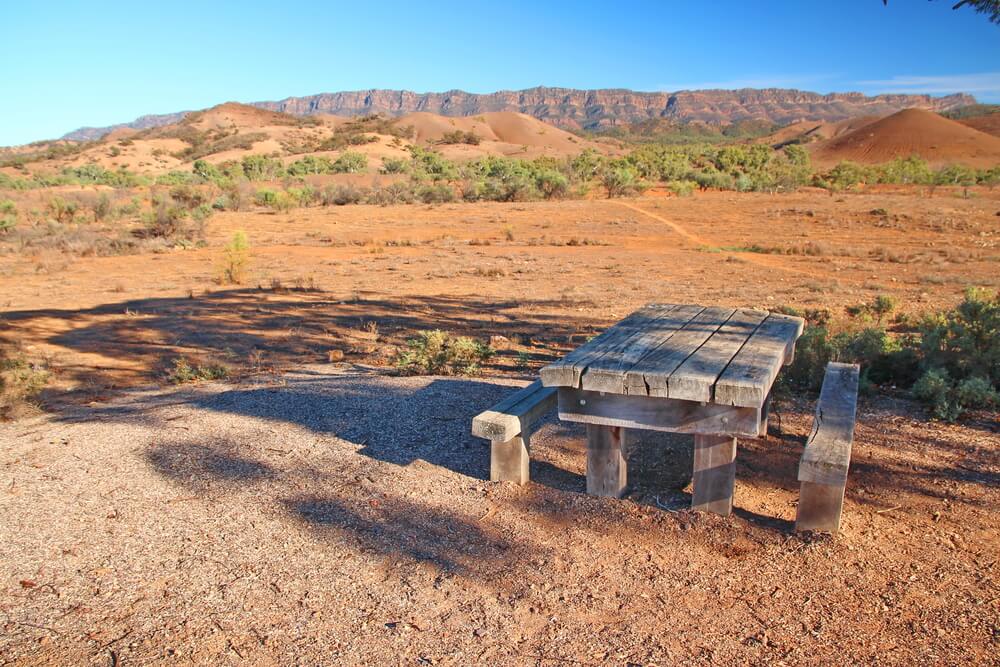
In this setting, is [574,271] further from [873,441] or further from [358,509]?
[358,509]

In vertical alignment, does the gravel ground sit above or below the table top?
below

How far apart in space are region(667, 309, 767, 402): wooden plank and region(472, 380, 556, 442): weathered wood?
2.70ft

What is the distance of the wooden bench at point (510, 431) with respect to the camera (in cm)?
371

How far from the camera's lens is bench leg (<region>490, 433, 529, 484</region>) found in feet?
12.9

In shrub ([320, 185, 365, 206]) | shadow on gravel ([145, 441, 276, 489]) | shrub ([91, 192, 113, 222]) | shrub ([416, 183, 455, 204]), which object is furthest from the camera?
shrub ([320, 185, 365, 206])

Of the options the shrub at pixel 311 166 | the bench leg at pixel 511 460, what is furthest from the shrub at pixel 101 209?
the bench leg at pixel 511 460

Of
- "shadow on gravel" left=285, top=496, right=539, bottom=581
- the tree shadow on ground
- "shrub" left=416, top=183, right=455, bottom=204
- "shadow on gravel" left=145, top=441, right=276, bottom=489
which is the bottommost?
the tree shadow on ground

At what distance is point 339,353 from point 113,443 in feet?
12.1

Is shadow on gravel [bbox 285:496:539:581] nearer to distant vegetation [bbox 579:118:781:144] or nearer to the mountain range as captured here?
distant vegetation [bbox 579:118:781:144]

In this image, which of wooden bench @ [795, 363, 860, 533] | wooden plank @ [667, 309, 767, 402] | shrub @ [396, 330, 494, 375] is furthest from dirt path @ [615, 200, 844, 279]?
wooden bench @ [795, 363, 860, 533]

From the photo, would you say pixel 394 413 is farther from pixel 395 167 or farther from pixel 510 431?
pixel 395 167

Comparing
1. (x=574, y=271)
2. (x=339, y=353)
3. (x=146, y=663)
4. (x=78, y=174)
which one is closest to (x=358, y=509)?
(x=146, y=663)

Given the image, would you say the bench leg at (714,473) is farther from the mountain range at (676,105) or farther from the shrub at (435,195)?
the mountain range at (676,105)

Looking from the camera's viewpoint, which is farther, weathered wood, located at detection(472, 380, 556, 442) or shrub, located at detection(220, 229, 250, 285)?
shrub, located at detection(220, 229, 250, 285)
